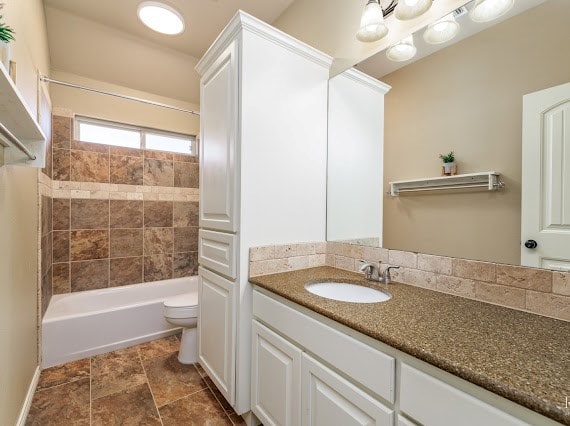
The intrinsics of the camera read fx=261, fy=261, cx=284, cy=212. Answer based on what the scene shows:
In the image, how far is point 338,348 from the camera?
36.1 inches

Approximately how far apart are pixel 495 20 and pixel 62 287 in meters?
3.61

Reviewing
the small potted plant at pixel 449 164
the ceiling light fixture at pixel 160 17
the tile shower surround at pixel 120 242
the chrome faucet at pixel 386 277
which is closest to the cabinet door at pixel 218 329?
the chrome faucet at pixel 386 277

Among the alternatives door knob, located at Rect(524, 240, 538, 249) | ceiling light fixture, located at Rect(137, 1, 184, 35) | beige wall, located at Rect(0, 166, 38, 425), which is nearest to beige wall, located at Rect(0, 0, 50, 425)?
beige wall, located at Rect(0, 166, 38, 425)

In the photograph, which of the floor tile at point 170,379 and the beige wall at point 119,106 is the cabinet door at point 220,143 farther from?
the beige wall at point 119,106

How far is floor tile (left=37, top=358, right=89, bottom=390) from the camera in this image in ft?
5.75

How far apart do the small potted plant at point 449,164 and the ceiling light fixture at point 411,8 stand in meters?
0.69

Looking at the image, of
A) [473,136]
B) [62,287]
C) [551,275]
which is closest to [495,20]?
[473,136]

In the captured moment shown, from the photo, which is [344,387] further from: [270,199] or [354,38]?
[354,38]

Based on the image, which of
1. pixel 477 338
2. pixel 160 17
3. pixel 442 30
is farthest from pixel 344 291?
pixel 160 17

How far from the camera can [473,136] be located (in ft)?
3.64

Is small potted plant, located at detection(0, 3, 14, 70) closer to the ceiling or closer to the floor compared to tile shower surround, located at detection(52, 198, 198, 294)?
closer to the ceiling

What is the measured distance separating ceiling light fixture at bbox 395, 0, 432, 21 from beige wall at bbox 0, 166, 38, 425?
1946 millimetres

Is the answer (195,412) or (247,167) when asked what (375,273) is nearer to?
(247,167)

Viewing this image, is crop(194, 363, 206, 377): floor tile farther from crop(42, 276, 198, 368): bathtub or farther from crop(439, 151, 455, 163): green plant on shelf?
crop(439, 151, 455, 163): green plant on shelf
